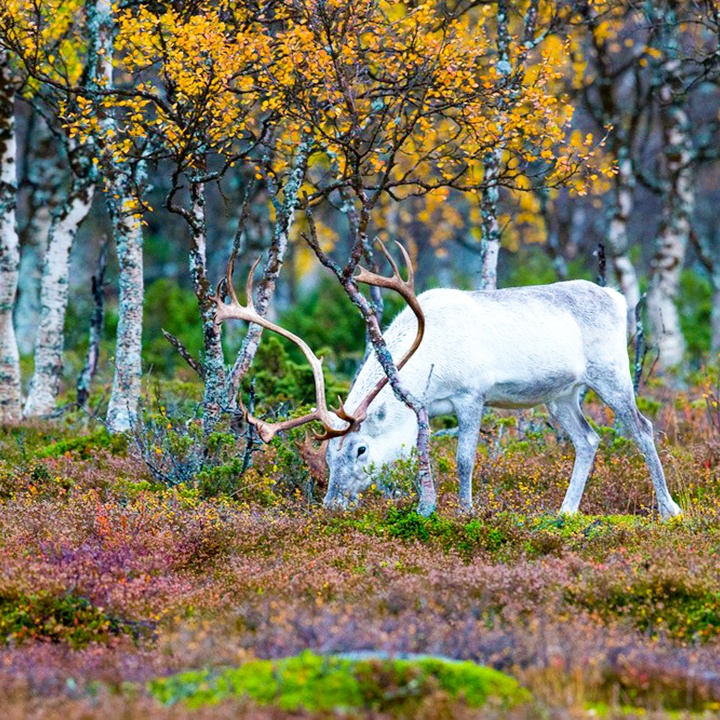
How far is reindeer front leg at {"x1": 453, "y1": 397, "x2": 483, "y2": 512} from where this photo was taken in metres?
10.1

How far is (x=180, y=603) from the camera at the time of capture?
7.77 metres

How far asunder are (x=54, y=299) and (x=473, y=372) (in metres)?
6.69

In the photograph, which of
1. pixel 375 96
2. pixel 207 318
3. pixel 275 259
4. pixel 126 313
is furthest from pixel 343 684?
pixel 126 313

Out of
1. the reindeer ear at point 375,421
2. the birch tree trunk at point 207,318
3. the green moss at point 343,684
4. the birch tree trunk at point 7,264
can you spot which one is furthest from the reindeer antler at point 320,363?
the birch tree trunk at point 7,264

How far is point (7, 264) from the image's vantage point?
13.9 meters

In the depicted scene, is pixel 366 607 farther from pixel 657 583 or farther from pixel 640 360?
pixel 640 360

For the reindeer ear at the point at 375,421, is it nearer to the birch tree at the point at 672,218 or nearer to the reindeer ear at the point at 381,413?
the reindeer ear at the point at 381,413

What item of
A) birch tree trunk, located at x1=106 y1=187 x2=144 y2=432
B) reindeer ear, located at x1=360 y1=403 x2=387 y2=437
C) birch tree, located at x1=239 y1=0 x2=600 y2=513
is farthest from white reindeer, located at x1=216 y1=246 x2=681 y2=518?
Answer: birch tree trunk, located at x1=106 y1=187 x2=144 y2=432

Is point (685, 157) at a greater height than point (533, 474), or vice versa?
point (685, 157)

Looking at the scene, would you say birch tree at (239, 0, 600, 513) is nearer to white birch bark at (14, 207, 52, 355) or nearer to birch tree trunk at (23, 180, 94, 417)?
birch tree trunk at (23, 180, 94, 417)

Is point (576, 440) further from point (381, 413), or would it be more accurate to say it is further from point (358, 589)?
point (358, 589)

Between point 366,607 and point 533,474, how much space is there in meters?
4.44

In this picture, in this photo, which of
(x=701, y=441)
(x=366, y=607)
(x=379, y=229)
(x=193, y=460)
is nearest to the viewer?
(x=366, y=607)

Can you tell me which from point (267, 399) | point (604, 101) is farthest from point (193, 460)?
point (604, 101)
